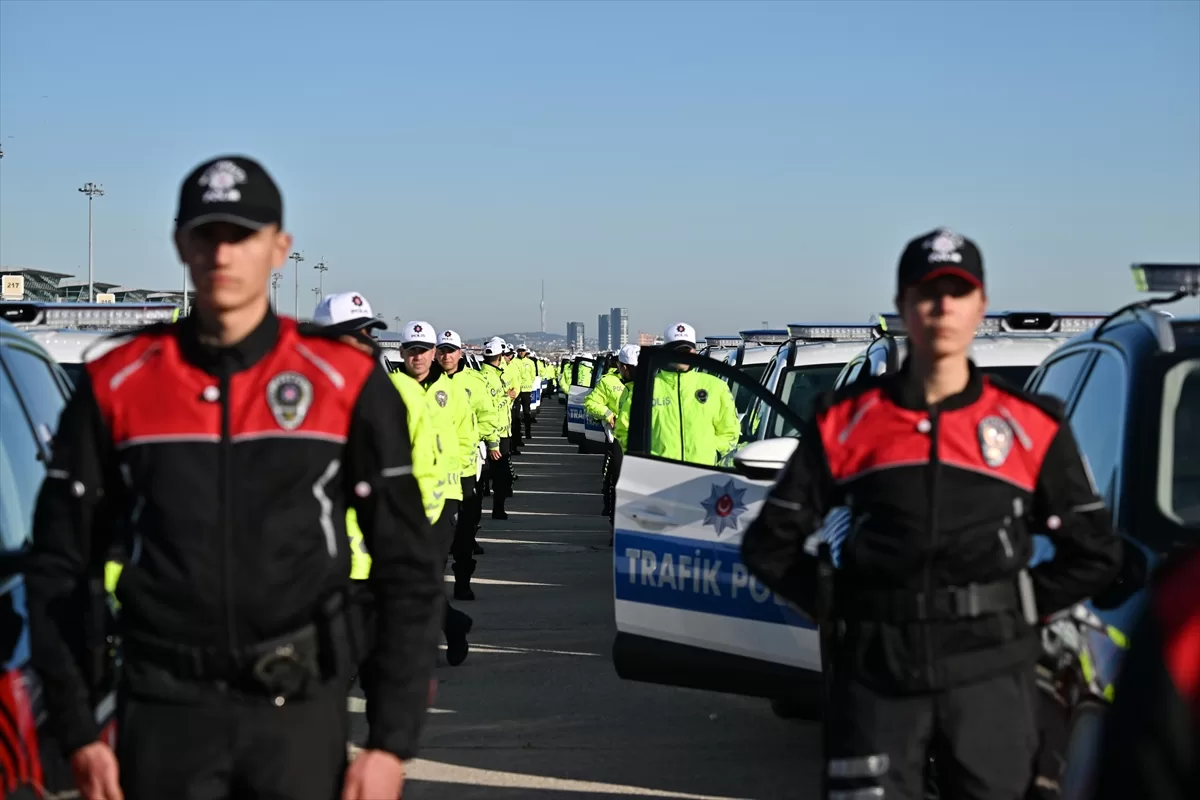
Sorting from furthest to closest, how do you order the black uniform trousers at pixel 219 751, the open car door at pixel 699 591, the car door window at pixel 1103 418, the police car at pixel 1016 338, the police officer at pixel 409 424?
the police car at pixel 1016 338 → the open car door at pixel 699 591 → the police officer at pixel 409 424 → the car door window at pixel 1103 418 → the black uniform trousers at pixel 219 751

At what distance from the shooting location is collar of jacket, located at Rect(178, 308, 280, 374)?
3295mm

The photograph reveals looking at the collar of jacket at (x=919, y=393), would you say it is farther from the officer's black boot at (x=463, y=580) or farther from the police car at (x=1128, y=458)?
the officer's black boot at (x=463, y=580)

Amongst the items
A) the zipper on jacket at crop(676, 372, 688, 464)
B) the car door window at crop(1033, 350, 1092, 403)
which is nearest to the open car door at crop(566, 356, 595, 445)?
the zipper on jacket at crop(676, 372, 688, 464)

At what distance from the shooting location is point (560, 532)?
17.0 meters

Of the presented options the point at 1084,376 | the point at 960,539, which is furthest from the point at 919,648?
the point at 1084,376

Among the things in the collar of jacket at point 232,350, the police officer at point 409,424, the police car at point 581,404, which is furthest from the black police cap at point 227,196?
→ the police car at point 581,404

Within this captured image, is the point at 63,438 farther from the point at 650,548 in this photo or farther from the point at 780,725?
the point at 780,725

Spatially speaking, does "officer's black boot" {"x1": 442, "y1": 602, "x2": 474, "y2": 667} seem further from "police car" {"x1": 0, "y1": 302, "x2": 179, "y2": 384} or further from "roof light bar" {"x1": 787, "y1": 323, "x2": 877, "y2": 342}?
"roof light bar" {"x1": 787, "y1": 323, "x2": 877, "y2": 342}

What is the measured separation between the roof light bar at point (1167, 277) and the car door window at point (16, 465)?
3185 mm

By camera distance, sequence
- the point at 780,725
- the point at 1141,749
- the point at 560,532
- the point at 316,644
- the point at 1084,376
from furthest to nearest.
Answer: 1. the point at 560,532
2. the point at 780,725
3. the point at 1084,376
4. the point at 316,644
5. the point at 1141,749

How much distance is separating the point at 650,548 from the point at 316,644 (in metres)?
3.80

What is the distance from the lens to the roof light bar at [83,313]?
7.03m

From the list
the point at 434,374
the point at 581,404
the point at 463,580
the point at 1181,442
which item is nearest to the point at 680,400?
the point at 434,374

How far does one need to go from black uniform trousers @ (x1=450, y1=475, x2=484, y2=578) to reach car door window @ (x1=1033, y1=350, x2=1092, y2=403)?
639 centimetres
